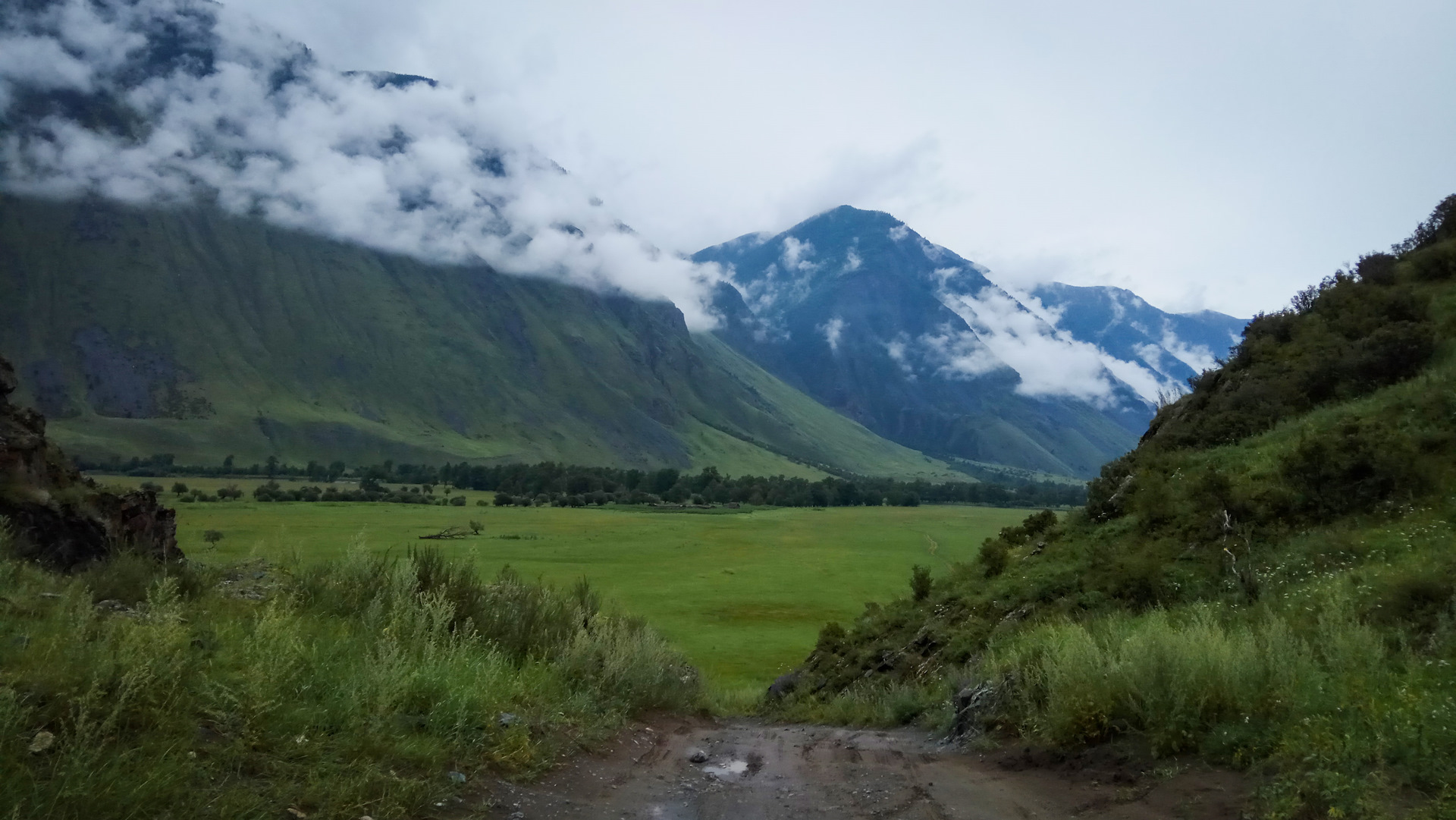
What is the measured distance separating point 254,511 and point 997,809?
77.2 m

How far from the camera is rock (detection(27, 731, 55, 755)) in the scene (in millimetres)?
4618

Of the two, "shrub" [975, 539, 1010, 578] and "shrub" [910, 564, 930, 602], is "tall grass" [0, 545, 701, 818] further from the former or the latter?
"shrub" [910, 564, 930, 602]

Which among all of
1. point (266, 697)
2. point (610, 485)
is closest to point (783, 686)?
point (266, 697)

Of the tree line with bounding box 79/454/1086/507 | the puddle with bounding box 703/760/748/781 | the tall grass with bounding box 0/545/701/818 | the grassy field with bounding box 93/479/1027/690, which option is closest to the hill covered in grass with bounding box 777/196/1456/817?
the puddle with bounding box 703/760/748/781

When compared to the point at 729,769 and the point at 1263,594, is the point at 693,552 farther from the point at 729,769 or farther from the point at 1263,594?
the point at 729,769

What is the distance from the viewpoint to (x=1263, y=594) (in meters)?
10.8

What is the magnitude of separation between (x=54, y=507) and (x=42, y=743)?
8053 millimetres

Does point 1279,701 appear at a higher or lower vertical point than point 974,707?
higher

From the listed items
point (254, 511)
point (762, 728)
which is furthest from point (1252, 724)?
point (254, 511)

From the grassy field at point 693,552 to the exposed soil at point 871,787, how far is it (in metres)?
5.41

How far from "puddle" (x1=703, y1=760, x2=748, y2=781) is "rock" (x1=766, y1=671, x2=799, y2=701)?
38.1ft

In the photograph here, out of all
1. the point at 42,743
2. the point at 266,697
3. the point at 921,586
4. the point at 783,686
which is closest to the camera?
the point at 42,743

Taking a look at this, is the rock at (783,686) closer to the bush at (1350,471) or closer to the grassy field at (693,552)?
the grassy field at (693,552)

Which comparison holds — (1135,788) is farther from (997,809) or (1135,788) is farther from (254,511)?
(254,511)
